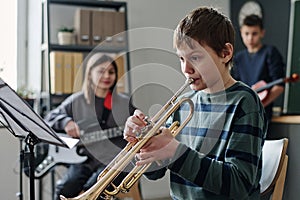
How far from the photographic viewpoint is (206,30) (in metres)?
1.30

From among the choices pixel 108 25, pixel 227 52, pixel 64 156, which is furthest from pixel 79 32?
pixel 227 52

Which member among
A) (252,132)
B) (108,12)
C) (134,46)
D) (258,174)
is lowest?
(258,174)

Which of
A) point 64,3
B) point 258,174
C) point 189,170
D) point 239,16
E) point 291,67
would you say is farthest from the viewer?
point 239,16

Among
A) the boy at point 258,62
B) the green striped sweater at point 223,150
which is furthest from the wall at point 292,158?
the green striped sweater at point 223,150

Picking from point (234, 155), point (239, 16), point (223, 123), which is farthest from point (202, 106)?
point (239, 16)

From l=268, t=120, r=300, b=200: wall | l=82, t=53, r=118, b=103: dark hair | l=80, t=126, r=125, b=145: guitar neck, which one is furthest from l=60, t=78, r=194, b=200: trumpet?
l=82, t=53, r=118, b=103: dark hair

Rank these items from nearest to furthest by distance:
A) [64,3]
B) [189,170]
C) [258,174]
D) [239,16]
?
1. [189,170]
2. [258,174]
3. [64,3]
4. [239,16]

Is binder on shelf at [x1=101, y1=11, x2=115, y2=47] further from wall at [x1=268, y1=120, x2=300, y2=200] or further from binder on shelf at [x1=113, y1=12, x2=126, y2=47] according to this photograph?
wall at [x1=268, y1=120, x2=300, y2=200]

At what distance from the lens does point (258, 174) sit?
1.37 m

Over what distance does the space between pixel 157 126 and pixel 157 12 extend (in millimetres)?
2956

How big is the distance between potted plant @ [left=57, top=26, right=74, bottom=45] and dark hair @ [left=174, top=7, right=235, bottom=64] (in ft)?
7.58

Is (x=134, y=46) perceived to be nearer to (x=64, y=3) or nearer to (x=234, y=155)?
(x=64, y=3)

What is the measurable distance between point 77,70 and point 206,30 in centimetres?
230

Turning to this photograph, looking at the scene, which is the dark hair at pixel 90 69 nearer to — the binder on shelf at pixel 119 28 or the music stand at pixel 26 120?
the binder on shelf at pixel 119 28
